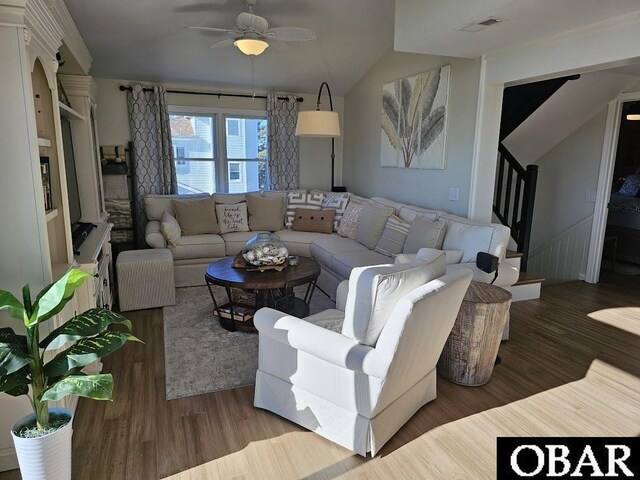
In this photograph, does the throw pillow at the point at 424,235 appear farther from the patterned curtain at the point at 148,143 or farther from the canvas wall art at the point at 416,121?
the patterned curtain at the point at 148,143

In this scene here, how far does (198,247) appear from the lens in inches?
189

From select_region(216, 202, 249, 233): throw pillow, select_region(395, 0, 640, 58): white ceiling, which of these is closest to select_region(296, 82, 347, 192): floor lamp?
select_region(395, 0, 640, 58): white ceiling

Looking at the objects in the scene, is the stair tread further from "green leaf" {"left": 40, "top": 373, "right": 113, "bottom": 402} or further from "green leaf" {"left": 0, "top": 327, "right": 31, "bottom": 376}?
"green leaf" {"left": 0, "top": 327, "right": 31, "bottom": 376}

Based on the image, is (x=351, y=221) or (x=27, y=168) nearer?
(x=27, y=168)

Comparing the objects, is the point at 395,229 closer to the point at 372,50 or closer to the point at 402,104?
the point at 402,104

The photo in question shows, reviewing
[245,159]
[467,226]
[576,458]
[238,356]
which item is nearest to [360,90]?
[245,159]

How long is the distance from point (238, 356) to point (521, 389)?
6.31ft

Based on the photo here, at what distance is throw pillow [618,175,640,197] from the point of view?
6.46m

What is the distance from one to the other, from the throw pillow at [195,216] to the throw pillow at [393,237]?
2.08 m

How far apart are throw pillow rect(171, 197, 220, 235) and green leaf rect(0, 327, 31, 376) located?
3365 millimetres

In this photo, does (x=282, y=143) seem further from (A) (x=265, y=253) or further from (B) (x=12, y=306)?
(B) (x=12, y=306)

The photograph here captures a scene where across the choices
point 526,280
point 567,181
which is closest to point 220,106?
point 526,280

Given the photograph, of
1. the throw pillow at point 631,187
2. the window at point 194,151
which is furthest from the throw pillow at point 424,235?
the throw pillow at point 631,187

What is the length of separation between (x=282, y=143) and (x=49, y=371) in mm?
4808
